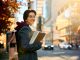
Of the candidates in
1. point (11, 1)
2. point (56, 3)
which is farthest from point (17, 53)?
point (56, 3)

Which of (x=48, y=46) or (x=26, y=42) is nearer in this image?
(x=26, y=42)

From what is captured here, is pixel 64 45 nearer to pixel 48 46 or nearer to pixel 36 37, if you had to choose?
pixel 48 46

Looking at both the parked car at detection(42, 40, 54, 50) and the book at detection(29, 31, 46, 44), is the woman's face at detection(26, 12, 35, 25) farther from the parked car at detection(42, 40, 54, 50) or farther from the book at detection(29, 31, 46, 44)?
the parked car at detection(42, 40, 54, 50)

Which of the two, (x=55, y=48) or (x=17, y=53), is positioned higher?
(x=17, y=53)

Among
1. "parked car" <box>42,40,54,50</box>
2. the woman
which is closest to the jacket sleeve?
the woman

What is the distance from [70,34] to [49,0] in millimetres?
3271

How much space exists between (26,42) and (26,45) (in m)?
0.03

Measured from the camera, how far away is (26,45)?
13.6 feet

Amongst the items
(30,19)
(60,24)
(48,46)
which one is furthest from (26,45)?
(60,24)

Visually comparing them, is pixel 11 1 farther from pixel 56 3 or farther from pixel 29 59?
pixel 56 3

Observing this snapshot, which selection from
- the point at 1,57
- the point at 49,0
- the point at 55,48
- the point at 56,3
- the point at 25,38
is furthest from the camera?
the point at 49,0

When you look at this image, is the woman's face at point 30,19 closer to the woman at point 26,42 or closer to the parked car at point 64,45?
the woman at point 26,42

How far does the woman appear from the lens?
414 centimetres

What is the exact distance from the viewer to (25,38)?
13.6 ft
